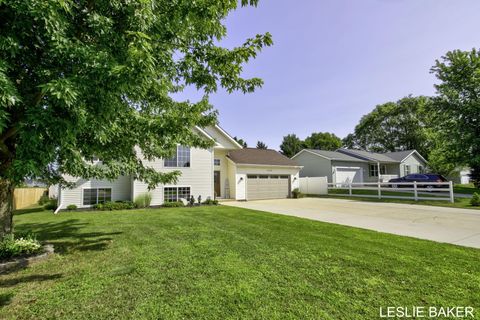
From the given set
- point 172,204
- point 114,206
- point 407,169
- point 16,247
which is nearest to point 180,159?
point 172,204

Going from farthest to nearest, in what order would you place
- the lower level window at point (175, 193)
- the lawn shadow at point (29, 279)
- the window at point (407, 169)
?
the window at point (407, 169)
the lower level window at point (175, 193)
the lawn shadow at point (29, 279)

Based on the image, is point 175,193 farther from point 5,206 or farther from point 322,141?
point 322,141

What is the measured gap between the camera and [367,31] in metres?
10.0

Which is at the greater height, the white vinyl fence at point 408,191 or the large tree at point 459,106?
the large tree at point 459,106

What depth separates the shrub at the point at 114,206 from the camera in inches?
508

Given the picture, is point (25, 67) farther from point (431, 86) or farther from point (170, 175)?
point (431, 86)

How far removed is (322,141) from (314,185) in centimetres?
3173

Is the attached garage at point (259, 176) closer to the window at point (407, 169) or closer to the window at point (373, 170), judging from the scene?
the window at point (373, 170)

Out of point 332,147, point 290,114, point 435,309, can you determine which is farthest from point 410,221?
point 332,147

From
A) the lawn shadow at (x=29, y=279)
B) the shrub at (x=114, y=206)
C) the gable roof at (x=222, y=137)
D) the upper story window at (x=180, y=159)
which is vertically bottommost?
the lawn shadow at (x=29, y=279)

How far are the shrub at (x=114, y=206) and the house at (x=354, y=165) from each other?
781 inches

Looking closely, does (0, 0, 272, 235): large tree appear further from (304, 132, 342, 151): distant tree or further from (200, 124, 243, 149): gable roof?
(304, 132, 342, 151): distant tree

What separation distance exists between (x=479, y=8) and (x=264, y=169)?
14728mm

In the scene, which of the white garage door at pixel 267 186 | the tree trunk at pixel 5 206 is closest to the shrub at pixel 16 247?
the tree trunk at pixel 5 206
